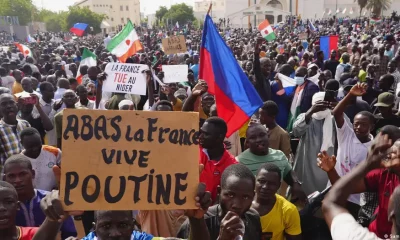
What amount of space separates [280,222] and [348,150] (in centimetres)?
147

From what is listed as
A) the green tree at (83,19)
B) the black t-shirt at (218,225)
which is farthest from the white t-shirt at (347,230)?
the green tree at (83,19)

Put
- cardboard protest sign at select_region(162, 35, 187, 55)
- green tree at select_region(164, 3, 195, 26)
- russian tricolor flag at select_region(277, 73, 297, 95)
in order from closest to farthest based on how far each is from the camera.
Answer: russian tricolor flag at select_region(277, 73, 297, 95) → cardboard protest sign at select_region(162, 35, 187, 55) → green tree at select_region(164, 3, 195, 26)

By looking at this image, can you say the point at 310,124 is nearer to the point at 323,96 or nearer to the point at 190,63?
the point at 323,96

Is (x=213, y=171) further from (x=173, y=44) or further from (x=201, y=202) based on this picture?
(x=173, y=44)

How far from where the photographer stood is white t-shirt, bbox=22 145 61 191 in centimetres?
423

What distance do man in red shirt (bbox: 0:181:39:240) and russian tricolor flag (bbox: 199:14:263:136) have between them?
2.62m

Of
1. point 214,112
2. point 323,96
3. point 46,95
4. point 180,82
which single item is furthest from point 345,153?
point 180,82

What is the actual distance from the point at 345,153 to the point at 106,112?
8.92 ft

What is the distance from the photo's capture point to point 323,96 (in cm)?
491

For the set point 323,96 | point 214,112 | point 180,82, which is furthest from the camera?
point 180,82

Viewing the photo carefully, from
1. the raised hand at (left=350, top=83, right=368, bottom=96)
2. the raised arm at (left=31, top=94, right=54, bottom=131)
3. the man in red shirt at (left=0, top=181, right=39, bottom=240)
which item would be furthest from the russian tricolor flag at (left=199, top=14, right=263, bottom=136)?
the man in red shirt at (left=0, top=181, right=39, bottom=240)

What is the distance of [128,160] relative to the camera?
97.7 inches

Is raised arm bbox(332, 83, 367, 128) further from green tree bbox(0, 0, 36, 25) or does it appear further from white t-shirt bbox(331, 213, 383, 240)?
green tree bbox(0, 0, 36, 25)

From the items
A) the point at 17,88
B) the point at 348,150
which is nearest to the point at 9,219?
the point at 348,150
